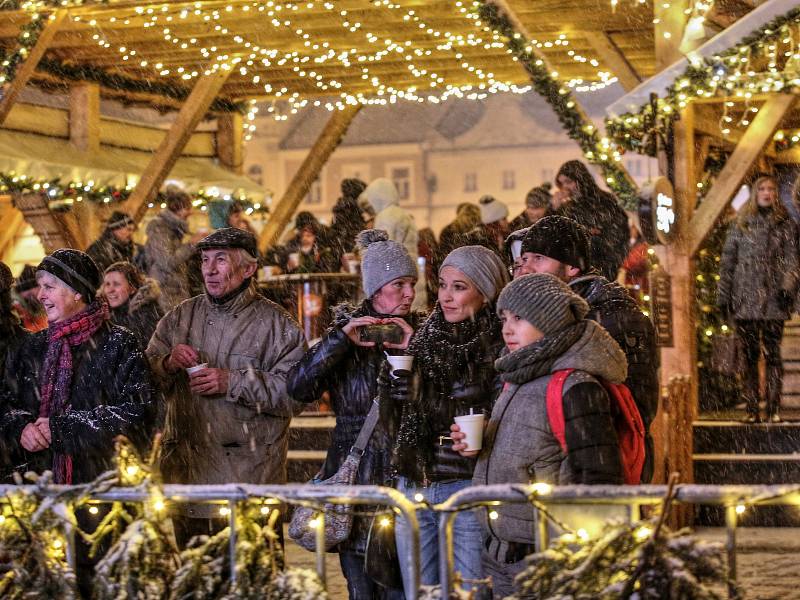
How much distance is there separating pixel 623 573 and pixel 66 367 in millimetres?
3119

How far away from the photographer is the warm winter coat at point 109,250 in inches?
472

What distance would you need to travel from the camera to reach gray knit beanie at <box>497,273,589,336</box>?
4863mm

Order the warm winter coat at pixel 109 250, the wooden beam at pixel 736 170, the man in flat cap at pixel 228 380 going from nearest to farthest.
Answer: the man in flat cap at pixel 228 380
the warm winter coat at pixel 109 250
the wooden beam at pixel 736 170

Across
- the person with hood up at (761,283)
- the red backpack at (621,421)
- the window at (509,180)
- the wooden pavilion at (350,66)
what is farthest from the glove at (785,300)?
the window at (509,180)

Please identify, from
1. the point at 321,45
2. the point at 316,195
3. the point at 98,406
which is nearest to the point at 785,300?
the point at 321,45

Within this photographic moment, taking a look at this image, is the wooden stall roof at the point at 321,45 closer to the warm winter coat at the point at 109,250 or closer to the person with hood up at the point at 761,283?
the person with hood up at the point at 761,283

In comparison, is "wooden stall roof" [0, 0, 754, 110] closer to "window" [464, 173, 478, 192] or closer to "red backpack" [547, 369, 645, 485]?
"red backpack" [547, 369, 645, 485]

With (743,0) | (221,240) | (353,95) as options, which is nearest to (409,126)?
(353,95)

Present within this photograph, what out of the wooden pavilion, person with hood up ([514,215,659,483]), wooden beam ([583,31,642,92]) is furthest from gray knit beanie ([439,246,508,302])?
wooden beam ([583,31,642,92])

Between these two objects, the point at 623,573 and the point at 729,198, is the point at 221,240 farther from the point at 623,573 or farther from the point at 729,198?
the point at 729,198

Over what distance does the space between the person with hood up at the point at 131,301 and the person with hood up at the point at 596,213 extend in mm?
2654

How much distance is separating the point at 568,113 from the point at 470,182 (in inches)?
2142

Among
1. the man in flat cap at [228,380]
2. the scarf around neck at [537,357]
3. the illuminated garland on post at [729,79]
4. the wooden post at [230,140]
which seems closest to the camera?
the scarf around neck at [537,357]

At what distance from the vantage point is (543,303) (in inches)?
192
